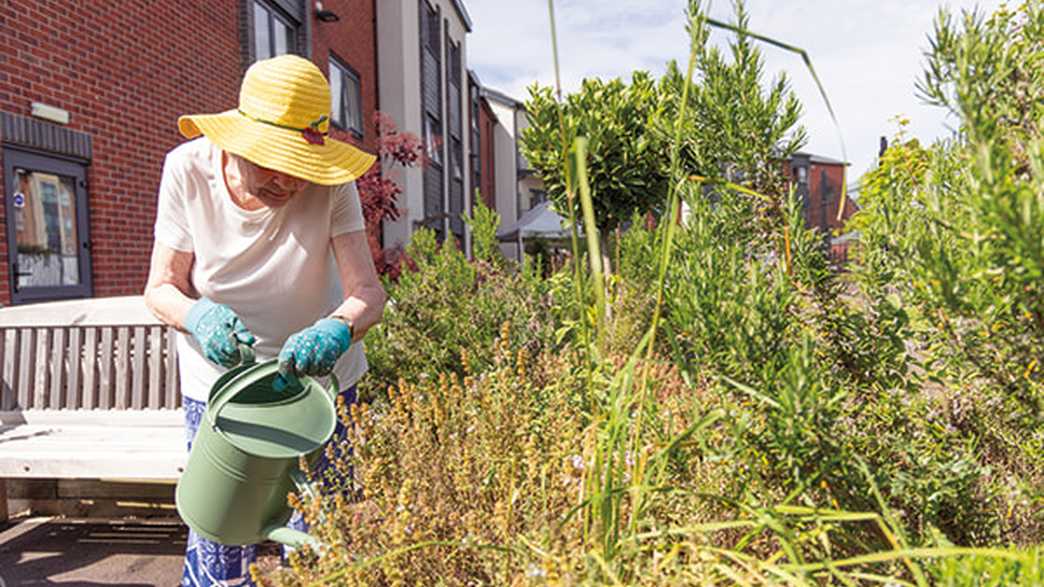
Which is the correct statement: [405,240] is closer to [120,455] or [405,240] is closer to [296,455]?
[120,455]

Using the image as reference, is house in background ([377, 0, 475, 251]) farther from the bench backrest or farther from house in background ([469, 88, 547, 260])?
the bench backrest

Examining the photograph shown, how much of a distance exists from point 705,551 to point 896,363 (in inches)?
20.6

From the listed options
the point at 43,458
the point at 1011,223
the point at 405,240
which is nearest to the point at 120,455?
the point at 43,458

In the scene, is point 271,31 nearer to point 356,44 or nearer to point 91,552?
point 356,44

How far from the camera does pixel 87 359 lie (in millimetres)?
3479

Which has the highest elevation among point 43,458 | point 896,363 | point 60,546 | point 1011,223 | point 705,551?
point 1011,223

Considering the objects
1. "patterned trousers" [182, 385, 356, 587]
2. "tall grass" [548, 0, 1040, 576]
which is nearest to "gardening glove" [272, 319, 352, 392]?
"patterned trousers" [182, 385, 356, 587]

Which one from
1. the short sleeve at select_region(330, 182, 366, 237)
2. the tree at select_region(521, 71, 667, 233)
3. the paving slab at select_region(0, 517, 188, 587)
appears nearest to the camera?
the short sleeve at select_region(330, 182, 366, 237)

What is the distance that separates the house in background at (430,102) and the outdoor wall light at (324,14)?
2.38m

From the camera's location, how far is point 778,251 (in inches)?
57.3

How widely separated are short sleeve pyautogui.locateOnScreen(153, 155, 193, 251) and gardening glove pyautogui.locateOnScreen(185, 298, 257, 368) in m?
0.35

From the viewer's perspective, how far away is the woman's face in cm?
187

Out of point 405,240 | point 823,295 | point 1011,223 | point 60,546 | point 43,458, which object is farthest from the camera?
point 405,240

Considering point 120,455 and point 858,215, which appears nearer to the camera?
point 858,215
